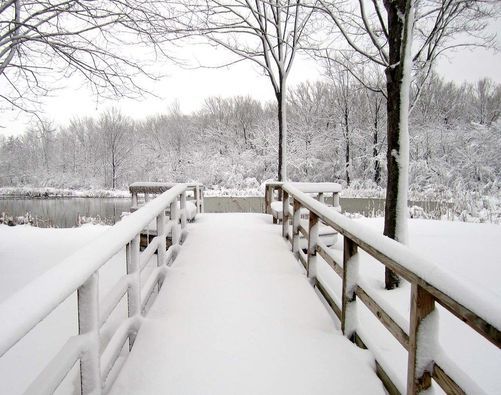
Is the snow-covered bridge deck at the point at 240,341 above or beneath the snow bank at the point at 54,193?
above

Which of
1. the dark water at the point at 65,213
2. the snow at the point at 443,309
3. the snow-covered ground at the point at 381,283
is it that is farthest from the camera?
the dark water at the point at 65,213

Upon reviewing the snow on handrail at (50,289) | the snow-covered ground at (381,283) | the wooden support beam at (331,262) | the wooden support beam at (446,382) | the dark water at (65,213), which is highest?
the snow on handrail at (50,289)

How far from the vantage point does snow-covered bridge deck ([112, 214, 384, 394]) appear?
2.30 meters

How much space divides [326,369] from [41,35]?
658 cm

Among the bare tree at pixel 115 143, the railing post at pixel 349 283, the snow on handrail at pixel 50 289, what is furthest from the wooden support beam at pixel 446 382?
the bare tree at pixel 115 143

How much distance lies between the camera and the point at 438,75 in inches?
1284

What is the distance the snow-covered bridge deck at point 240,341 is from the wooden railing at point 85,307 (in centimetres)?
23

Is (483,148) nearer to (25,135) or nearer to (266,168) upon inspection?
(266,168)

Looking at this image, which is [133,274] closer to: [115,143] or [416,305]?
[416,305]

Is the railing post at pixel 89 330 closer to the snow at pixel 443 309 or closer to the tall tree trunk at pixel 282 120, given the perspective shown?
the snow at pixel 443 309

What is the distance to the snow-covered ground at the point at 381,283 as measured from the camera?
115 inches

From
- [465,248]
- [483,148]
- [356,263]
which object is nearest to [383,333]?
[356,263]

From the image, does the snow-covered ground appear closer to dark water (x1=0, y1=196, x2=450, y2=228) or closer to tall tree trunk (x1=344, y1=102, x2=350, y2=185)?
dark water (x1=0, y1=196, x2=450, y2=228)

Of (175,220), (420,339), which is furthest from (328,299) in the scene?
(175,220)
